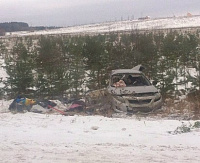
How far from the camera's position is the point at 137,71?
12289 millimetres

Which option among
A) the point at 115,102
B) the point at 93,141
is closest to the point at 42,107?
the point at 115,102

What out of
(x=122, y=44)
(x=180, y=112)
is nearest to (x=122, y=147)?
(x=180, y=112)

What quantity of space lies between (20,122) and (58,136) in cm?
165

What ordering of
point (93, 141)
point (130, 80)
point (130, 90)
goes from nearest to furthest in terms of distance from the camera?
1. point (93, 141)
2. point (130, 90)
3. point (130, 80)

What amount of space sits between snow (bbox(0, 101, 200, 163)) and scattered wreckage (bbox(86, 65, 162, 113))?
8.77 ft

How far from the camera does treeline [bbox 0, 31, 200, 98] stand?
1348 cm

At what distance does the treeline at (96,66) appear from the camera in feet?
44.2

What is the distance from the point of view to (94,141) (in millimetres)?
6008

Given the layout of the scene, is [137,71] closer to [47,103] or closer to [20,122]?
[47,103]

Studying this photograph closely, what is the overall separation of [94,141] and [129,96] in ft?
15.3

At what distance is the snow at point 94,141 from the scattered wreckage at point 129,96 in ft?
8.77

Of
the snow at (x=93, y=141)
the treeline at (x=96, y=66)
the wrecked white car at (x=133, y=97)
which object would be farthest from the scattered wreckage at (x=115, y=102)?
the snow at (x=93, y=141)

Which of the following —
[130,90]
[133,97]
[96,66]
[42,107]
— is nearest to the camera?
[133,97]

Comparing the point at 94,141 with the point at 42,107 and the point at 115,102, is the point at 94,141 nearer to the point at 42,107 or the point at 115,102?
the point at 115,102
